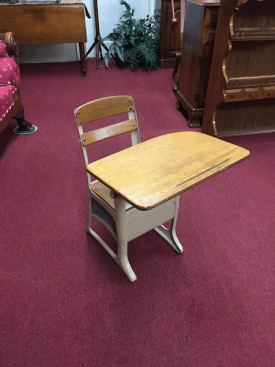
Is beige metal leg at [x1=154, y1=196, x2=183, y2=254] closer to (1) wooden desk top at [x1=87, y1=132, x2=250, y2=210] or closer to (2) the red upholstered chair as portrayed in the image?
(1) wooden desk top at [x1=87, y1=132, x2=250, y2=210]

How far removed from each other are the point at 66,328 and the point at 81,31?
142 inches

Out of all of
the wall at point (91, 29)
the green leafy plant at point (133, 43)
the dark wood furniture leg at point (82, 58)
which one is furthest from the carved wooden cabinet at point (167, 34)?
the dark wood furniture leg at point (82, 58)

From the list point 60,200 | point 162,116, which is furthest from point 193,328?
point 162,116

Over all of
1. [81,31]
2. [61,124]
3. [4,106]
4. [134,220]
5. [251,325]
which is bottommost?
[251,325]

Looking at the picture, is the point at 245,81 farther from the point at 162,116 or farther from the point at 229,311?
the point at 229,311

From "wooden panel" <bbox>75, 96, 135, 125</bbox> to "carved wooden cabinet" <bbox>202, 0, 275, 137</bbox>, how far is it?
1.18m

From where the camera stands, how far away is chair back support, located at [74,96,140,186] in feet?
4.50

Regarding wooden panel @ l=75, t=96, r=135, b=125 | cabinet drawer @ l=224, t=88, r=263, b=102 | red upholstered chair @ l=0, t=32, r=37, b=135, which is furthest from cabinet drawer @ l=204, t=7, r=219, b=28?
red upholstered chair @ l=0, t=32, r=37, b=135

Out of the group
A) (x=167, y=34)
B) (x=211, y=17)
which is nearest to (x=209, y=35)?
(x=211, y=17)

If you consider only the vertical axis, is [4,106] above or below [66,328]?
above

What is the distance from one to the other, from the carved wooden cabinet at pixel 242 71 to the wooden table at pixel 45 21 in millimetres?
2164

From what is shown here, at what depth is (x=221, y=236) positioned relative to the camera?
1774 millimetres

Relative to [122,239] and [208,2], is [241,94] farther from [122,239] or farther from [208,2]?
[122,239]

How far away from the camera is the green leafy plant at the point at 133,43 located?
14.1ft
